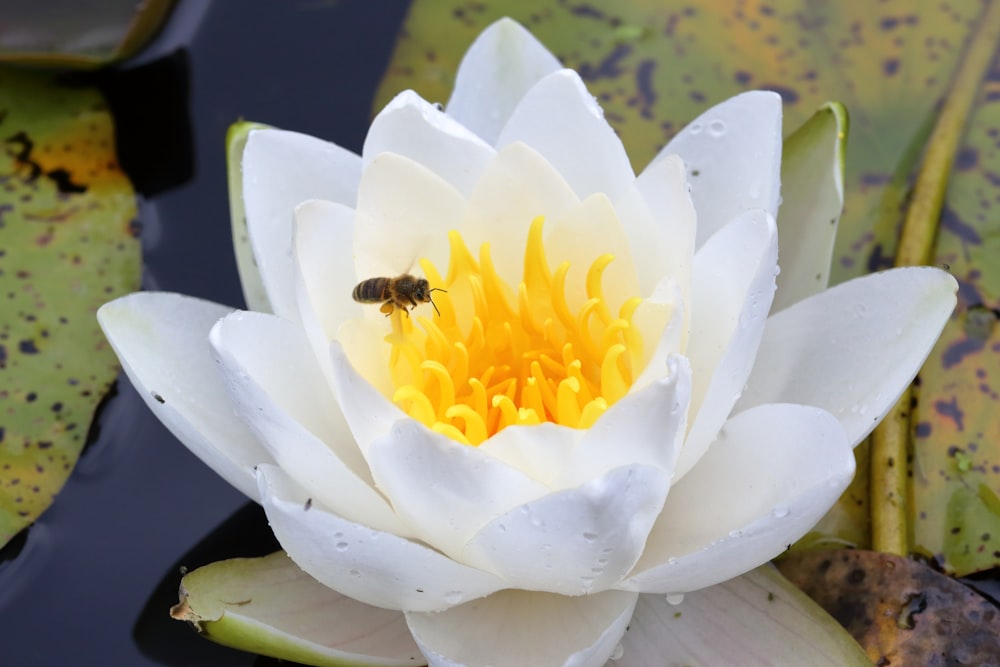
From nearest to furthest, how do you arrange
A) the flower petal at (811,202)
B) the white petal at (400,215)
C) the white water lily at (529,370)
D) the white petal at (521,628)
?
→ the white water lily at (529,370), the white petal at (521,628), the white petal at (400,215), the flower petal at (811,202)

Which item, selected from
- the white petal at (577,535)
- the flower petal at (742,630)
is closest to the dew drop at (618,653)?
the flower petal at (742,630)

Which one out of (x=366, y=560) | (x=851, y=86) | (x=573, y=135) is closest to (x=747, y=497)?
(x=366, y=560)

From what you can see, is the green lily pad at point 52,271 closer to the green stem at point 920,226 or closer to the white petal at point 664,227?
the white petal at point 664,227

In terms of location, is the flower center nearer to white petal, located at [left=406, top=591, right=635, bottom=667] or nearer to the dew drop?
white petal, located at [left=406, top=591, right=635, bottom=667]

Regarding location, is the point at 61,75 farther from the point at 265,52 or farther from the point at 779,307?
the point at 779,307

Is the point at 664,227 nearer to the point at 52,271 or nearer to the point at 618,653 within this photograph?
the point at 618,653
